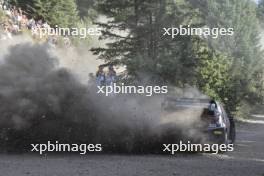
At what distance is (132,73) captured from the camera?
2377 centimetres

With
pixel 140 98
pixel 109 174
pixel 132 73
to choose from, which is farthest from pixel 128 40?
pixel 109 174

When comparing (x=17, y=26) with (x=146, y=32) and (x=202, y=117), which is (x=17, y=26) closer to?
(x=146, y=32)

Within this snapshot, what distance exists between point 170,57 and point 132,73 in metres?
2.02

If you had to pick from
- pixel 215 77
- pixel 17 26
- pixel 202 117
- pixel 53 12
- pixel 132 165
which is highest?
pixel 53 12

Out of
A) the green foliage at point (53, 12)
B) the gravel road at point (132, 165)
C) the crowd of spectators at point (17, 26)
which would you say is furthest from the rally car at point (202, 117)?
the green foliage at point (53, 12)

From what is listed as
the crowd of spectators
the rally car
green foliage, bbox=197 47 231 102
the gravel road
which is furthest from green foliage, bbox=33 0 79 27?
the gravel road

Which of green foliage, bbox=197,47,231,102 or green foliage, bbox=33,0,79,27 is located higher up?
green foliage, bbox=33,0,79,27

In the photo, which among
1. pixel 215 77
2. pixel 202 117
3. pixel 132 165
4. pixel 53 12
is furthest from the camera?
pixel 53 12

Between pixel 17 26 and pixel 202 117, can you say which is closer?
pixel 202 117

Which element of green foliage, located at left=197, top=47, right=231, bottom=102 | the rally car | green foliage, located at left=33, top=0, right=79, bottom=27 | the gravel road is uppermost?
green foliage, located at left=33, top=0, right=79, bottom=27

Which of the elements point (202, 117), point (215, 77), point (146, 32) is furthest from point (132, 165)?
point (215, 77)

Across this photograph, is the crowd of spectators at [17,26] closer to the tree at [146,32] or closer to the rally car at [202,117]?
the tree at [146,32]

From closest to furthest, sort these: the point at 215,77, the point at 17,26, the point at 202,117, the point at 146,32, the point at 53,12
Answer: the point at 202,117
the point at 17,26
the point at 146,32
the point at 215,77
the point at 53,12

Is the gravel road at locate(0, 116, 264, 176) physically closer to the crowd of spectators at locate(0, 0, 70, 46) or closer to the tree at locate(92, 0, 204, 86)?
the crowd of spectators at locate(0, 0, 70, 46)
